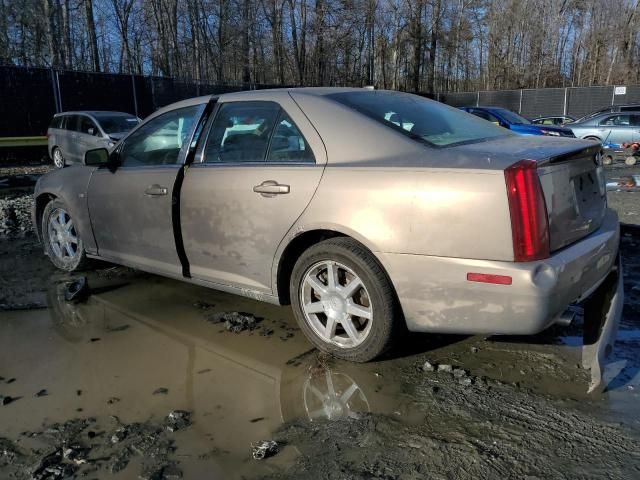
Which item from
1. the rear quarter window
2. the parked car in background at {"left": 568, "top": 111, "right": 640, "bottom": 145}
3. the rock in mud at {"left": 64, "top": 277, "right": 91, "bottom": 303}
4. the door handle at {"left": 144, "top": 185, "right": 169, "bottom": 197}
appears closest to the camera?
the door handle at {"left": 144, "top": 185, "right": 169, "bottom": 197}

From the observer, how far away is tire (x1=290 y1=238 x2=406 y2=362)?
3053 mm

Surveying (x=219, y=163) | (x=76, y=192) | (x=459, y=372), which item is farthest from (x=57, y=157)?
(x=459, y=372)

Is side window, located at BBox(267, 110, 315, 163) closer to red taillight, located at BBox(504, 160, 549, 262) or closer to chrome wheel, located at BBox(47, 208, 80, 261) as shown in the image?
red taillight, located at BBox(504, 160, 549, 262)

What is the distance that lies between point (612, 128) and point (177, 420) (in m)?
17.8

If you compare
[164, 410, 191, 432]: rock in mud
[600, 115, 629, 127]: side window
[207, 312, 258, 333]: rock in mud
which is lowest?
[164, 410, 191, 432]: rock in mud

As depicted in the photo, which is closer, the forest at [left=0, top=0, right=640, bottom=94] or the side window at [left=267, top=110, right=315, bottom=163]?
the side window at [left=267, top=110, right=315, bottom=163]

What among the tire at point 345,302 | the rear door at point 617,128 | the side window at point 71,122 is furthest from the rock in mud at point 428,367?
the rear door at point 617,128

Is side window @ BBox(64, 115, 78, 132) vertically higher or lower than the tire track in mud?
higher

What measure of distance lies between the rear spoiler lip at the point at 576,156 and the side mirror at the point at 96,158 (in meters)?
3.46

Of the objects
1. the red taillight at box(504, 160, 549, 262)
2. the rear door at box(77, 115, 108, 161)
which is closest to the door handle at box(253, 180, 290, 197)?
the red taillight at box(504, 160, 549, 262)

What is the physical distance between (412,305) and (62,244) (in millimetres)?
3738

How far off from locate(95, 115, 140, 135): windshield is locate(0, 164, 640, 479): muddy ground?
416 inches

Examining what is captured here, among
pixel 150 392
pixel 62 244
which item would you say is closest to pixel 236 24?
pixel 62 244

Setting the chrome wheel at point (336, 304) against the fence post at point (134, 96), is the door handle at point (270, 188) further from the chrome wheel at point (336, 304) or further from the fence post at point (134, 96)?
the fence post at point (134, 96)
